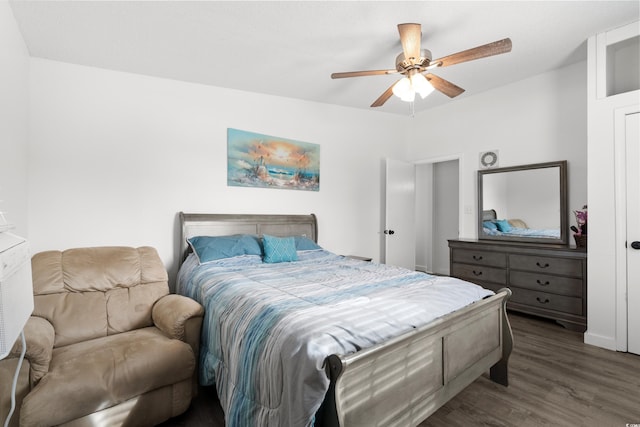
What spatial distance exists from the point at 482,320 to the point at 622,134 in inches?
85.6

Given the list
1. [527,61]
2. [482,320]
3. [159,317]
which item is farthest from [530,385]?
[527,61]

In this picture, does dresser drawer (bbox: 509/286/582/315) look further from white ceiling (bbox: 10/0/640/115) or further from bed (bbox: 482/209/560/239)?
white ceiling (bbox: 10/0/640/115)

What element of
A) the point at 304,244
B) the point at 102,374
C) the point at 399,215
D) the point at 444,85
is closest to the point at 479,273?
the point at 399,215

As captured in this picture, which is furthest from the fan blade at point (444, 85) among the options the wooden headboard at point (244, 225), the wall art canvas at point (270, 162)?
the wooden headboard at point (244, 225)

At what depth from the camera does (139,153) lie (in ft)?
10.2

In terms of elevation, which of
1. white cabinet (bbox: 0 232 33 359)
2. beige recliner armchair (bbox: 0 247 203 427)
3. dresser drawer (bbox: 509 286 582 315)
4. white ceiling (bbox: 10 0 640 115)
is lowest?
dresser drawer (bbox: 509 286 582 315)

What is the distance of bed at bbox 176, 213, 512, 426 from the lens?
1.21m

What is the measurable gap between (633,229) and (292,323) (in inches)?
120

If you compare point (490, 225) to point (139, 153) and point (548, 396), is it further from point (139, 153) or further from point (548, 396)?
point (139, 153)

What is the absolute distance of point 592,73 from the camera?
2.81 meters

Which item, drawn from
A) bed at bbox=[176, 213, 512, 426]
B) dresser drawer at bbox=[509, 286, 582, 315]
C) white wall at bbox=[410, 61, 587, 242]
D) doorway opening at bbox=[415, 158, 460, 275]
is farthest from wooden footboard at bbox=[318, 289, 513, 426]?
doorway opening at bbox=[415, 158, 460, 275]

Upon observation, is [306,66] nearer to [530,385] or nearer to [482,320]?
[482,320]

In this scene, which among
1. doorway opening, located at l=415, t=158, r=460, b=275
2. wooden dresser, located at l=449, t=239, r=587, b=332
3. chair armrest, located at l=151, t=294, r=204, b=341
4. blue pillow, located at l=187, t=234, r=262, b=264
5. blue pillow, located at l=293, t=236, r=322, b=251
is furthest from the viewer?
doorway opening, located at l=415, t=158, r=460, b=275

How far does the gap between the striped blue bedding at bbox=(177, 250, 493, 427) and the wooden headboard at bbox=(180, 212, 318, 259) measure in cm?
87
